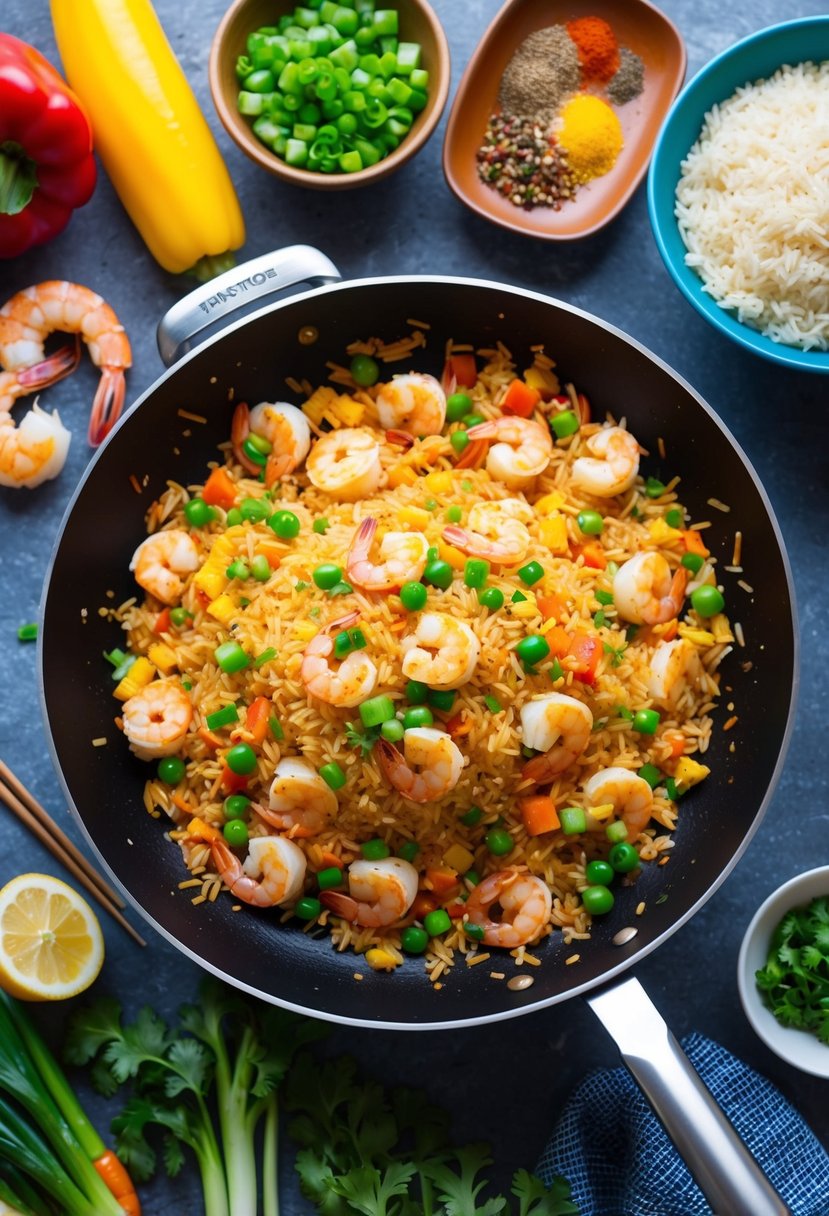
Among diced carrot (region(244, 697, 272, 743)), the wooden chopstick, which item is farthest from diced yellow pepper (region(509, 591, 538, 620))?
the wooden chopstick

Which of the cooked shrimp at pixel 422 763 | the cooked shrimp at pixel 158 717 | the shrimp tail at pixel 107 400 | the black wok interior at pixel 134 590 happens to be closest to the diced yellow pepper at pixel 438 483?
the black wok interior at pixel 134 590

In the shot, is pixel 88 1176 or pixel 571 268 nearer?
pixel 88 1176

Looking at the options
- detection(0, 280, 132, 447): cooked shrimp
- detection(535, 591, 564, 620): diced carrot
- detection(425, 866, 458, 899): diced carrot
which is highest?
detection(0, 280, 132, 447): cooked shrimp

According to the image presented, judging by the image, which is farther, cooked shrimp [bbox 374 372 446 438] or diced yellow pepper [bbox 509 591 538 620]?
cooked shrimp [bbox 374 372 446 438]

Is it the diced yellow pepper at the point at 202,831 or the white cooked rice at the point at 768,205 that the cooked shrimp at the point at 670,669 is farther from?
the diced yellow pepper at the point at 202,831

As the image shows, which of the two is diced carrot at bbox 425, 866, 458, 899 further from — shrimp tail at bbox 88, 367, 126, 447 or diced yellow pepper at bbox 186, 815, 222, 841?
shrimp tail at bbox 88, 367, 126, 447

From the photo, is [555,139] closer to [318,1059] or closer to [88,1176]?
[318,1059]

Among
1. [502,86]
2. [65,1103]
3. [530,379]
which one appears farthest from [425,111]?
[65,1103]
